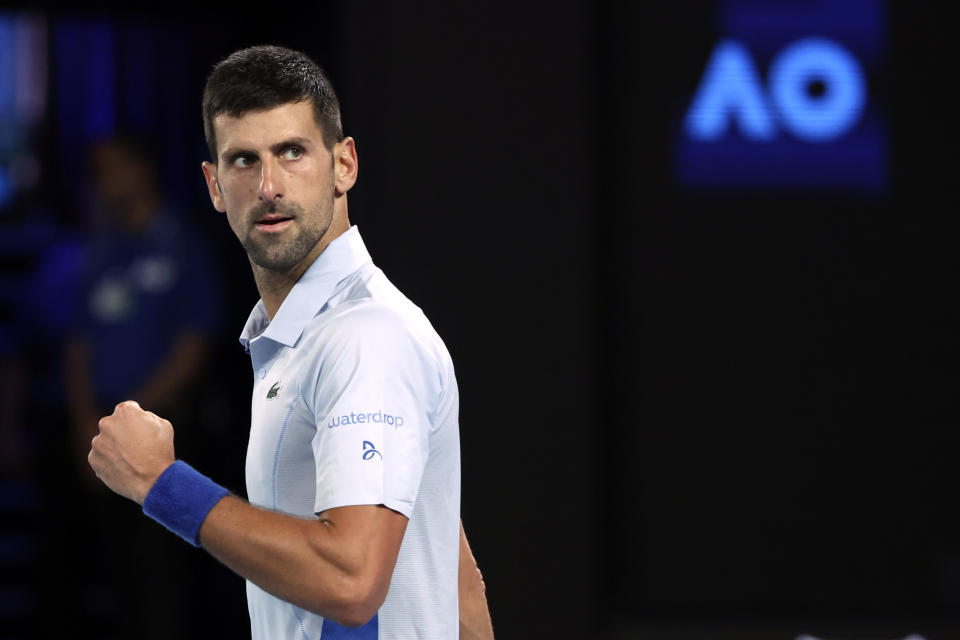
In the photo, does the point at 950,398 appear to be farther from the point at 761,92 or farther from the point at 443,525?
the point at 443,525

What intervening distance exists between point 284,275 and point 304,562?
0.55 metres

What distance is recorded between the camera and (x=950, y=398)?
172 inches

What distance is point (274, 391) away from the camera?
6.75 ft

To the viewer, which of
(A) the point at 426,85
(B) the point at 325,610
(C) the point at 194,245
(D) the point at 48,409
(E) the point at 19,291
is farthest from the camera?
(E) the point at 19,291

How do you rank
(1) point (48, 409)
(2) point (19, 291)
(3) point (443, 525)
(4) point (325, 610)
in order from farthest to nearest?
(2) point (19, 291), (1) point (48, 409), (3) point (443, 525), (4) point (325, 610)

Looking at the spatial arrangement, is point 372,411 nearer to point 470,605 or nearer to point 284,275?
point 284,275

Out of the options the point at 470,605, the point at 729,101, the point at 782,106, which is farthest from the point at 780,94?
the point at 470,605

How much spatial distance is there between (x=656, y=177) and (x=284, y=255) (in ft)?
7.79

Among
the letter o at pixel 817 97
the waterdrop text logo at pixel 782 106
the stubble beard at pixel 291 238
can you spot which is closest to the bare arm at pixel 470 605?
the stubble beard at pixel 291 238

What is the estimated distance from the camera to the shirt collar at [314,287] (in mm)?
2094

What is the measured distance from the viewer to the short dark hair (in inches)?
82.0

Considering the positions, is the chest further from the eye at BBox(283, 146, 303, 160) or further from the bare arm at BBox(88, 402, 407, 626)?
the eye at BBox(283, 146, 303, 160)

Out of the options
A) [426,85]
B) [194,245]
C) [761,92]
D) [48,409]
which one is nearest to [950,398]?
[761,92]

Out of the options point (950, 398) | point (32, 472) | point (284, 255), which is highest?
point (284, 255)
